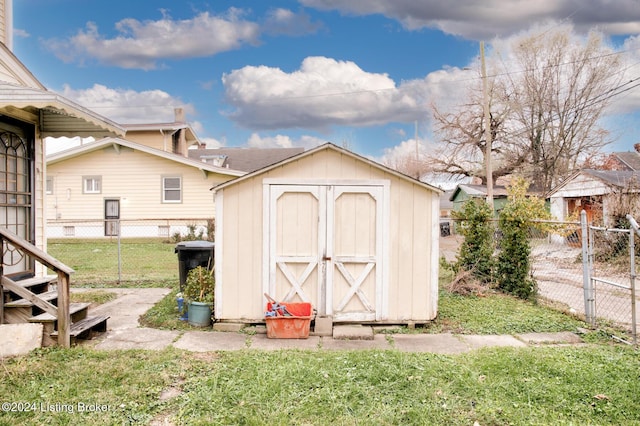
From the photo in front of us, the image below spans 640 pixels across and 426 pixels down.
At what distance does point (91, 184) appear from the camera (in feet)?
64.7

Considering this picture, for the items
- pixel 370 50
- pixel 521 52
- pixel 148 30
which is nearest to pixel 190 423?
pixel 148 30

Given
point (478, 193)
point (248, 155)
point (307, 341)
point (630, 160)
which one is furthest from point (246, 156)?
point (307, 341)

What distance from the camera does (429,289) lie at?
20.8 feet

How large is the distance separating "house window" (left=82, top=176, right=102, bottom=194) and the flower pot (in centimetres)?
1566

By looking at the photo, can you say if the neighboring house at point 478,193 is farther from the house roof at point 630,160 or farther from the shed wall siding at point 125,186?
the shed wall siding at point 125,186

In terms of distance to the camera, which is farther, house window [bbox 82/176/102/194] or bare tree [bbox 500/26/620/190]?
bare tree [bbox 500/26/620/190]

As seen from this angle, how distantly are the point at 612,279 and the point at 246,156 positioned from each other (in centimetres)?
2340

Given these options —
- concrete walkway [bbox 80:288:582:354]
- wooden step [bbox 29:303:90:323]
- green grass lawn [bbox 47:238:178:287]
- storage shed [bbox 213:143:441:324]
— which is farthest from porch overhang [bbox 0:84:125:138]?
green grass lawn [bbox 47:238:178:287]

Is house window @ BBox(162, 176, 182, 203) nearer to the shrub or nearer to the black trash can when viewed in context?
the black trash can

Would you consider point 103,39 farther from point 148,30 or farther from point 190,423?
point 190,423

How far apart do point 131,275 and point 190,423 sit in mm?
8598

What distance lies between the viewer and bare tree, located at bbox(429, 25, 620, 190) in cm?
2386

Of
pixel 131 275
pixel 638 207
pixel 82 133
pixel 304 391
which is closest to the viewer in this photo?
pixel 304 391

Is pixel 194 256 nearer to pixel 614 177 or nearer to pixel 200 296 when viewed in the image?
pixel 200 296
